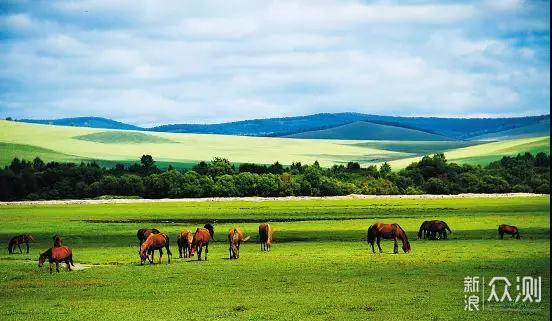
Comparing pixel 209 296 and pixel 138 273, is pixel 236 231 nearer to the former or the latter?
pixel 138 273

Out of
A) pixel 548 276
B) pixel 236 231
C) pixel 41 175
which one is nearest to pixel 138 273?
pixel 236 231

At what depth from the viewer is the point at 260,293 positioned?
27.3 metres

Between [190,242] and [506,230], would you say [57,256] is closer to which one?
[190,242]

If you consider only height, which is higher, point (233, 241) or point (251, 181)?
point (251, 181)

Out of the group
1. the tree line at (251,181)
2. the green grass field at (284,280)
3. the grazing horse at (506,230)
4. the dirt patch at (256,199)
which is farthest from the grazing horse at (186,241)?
the tree line at (251,181)

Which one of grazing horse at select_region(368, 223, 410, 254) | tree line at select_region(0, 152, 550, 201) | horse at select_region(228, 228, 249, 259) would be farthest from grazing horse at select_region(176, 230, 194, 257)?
tree line at select_region(0, 152, 550, 201)

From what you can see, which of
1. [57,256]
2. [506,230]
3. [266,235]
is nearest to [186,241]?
[266,235]

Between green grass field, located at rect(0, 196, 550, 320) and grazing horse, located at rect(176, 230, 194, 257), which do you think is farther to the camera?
grazing horse, located at rect(176, 230, 194, 257)

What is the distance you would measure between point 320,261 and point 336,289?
7.77m

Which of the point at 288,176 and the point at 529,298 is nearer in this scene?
the point at 529,298

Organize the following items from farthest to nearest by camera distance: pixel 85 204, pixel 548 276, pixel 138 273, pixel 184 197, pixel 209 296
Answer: pixel 184 197 < pixel 85 204 < pixel 138 273 < pixel 548 276 < pixel 209 296

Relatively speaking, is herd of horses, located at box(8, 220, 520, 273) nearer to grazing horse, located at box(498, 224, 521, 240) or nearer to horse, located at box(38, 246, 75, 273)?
horse, located at box(38, 246, 75, 273)

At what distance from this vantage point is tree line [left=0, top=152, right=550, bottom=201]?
122562 mm

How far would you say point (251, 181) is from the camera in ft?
402
